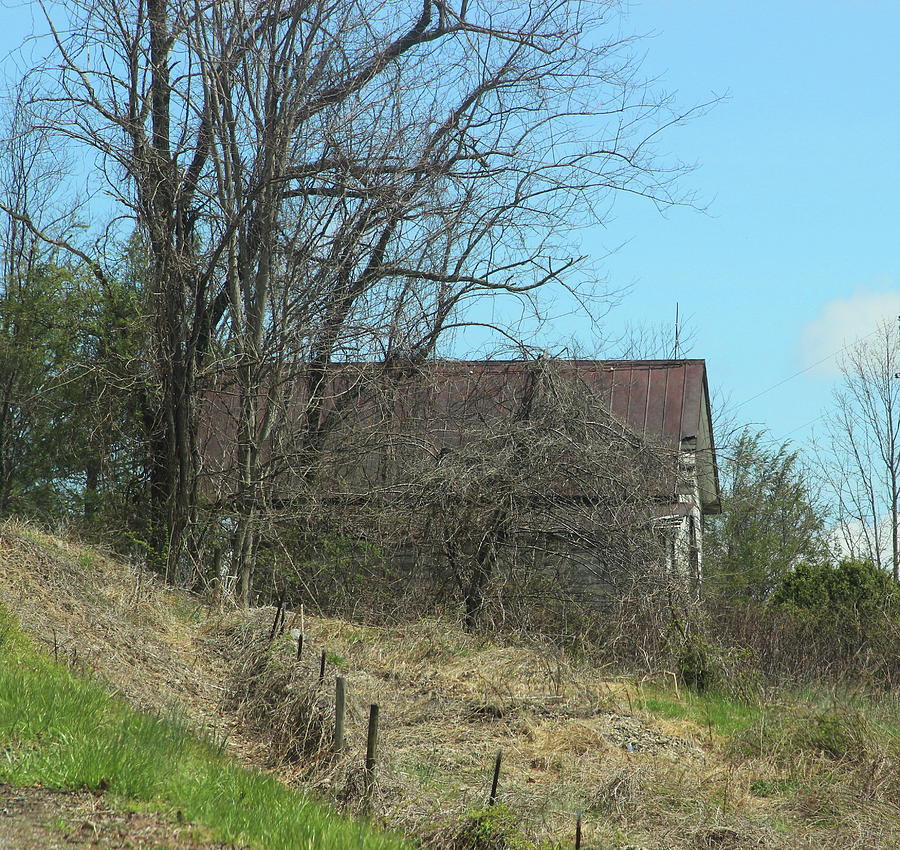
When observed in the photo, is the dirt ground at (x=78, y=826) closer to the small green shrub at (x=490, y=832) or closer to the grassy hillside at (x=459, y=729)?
the grassy hillside at (x=459, y=729)

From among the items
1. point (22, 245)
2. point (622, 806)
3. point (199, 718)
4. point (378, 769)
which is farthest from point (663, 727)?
point (22, 245)

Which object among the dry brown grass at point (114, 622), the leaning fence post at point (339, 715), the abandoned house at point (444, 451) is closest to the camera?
the leaning fence post at point (339, 715)

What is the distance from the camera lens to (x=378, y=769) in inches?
295

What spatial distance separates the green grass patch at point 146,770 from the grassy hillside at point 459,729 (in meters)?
0.02

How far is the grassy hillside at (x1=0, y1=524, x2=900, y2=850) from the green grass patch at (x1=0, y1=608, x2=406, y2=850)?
24 mm

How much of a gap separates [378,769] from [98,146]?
10.2 m

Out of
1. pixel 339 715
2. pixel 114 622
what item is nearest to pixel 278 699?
pixel 339 715

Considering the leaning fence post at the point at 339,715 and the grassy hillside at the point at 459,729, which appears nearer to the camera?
the grassy hillside at the point at 459,729

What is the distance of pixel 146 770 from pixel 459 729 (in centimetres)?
408

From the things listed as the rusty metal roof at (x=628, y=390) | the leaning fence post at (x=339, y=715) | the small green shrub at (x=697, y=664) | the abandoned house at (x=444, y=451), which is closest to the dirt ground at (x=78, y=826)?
the leaning fence post at (x=339, y=715)

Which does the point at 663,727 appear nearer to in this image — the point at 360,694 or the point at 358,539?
the point at 360,694

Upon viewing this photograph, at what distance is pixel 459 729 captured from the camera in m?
9.14

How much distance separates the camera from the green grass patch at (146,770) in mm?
5281

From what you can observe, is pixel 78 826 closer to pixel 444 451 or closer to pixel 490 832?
pixel 490 832
